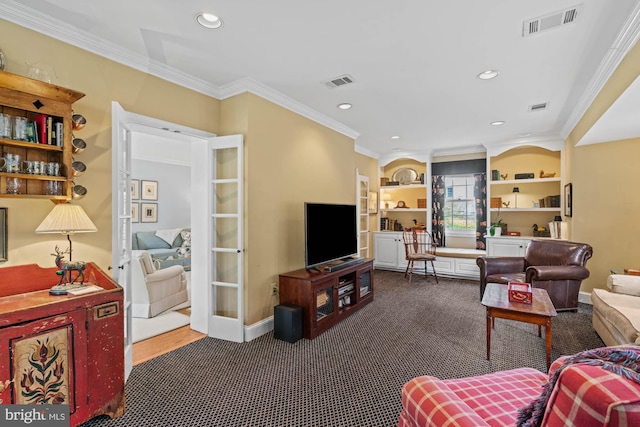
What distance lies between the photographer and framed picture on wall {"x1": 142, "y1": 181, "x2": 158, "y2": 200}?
7.11 m

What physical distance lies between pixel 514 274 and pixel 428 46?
3.40 m

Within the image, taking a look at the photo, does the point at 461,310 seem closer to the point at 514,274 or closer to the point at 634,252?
the point at 514,274

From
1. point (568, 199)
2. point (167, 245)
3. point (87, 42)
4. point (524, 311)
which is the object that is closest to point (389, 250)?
point (568, 199)

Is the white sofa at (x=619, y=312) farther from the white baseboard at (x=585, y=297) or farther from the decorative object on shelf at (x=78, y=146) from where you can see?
the decorative object on shelf at (x=78, y=146)

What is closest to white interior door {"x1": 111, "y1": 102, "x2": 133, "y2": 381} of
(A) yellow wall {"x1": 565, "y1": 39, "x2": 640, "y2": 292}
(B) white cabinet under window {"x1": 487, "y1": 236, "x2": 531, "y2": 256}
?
(A) yellow wall {"x1": 565, "y1": 39, "x2": 640, "y2": 292}

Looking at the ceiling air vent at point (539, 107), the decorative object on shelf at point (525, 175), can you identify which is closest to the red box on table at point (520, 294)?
the ceiling air vent at point (539, 107)

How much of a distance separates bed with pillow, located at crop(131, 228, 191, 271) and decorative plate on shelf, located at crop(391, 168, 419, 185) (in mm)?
5043

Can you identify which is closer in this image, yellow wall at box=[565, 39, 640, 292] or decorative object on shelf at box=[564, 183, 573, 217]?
yellow wall at box=[565, 39, 640, 292]

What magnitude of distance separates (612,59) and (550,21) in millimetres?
968

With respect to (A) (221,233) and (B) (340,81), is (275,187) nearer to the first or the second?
(A) (221,233)

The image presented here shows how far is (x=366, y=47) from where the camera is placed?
2602mm

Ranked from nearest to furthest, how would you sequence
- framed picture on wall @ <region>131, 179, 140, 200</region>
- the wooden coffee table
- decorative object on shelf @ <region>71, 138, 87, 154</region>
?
1. decorative object on shelf @ <region>71, 138, 87, 154</region>
2. the wooden coffee table
3. framed picture on wall @ <region>131, 179, 140, 200</region>

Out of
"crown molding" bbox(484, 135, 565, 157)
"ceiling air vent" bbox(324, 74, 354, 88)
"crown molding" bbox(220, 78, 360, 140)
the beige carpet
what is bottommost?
the beige carpet

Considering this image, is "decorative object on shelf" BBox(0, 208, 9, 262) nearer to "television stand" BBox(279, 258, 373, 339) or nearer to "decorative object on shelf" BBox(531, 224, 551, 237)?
"television stand" BBox(279, 258, 373, 339)
